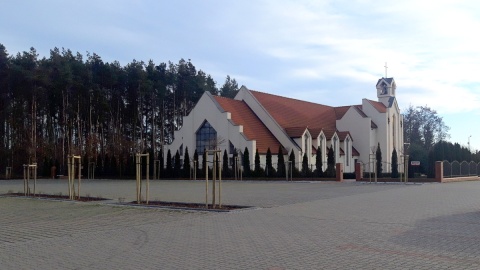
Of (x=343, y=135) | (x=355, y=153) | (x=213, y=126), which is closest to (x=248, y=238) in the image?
(x=213, y=126)

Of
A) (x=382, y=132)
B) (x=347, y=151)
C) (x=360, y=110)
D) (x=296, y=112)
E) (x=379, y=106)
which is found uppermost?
(x=379, y=106)

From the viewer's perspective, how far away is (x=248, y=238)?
415 inches

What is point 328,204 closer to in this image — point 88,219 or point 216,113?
point 88,219

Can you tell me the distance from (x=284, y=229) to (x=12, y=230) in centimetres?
687

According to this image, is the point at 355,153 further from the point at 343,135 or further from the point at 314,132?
the point at 314,132

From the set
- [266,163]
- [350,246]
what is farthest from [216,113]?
[350,246]

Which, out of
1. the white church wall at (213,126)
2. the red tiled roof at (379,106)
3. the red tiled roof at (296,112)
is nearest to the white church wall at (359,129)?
the red tiled roof at (296,112)

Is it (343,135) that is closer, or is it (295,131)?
(295,131)

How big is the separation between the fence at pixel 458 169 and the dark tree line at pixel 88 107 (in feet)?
96.1

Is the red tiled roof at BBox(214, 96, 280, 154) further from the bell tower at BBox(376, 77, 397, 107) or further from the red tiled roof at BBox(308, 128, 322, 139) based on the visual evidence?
the bell tower at BBox(376, 77, 397, 107)

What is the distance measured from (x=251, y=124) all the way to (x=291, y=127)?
4.58 meters

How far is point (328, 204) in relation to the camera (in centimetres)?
1808

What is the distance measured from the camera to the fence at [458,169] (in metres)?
37.4

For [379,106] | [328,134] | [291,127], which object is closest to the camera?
[291,127]
